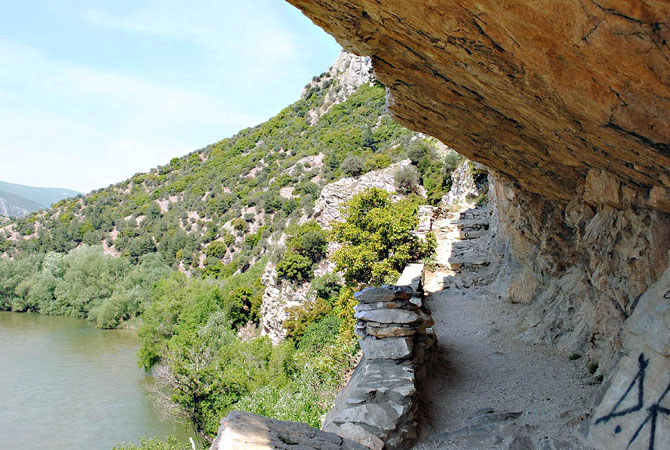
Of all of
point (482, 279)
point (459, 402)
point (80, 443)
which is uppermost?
point (482, 279)

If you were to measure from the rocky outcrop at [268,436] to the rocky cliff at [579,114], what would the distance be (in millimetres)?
2489

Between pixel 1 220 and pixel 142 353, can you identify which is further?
pixel 1 220

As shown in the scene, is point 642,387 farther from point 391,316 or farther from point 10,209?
point 10,209

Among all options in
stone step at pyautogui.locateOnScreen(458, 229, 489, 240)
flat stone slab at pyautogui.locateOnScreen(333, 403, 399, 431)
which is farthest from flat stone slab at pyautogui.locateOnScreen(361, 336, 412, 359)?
stone step at pyautogui.locateOnScreen(458, 229, 489, 240)

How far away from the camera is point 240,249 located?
1597 inches

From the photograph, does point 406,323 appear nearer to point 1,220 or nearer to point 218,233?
point 218,233

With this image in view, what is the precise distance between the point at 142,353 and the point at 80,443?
23.1ft

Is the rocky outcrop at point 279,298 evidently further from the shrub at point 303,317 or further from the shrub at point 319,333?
the shrub at point 319,333

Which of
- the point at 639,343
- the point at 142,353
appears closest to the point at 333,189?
the point at 142,353

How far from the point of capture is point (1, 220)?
6700cm

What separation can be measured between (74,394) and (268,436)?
2063cm

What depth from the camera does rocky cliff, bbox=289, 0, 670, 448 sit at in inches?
98.2

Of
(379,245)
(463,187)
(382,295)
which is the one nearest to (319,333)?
(379,245)

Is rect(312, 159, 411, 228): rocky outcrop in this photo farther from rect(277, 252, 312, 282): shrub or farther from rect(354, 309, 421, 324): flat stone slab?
rect(354, 309, 421, 324): flat stone slab
